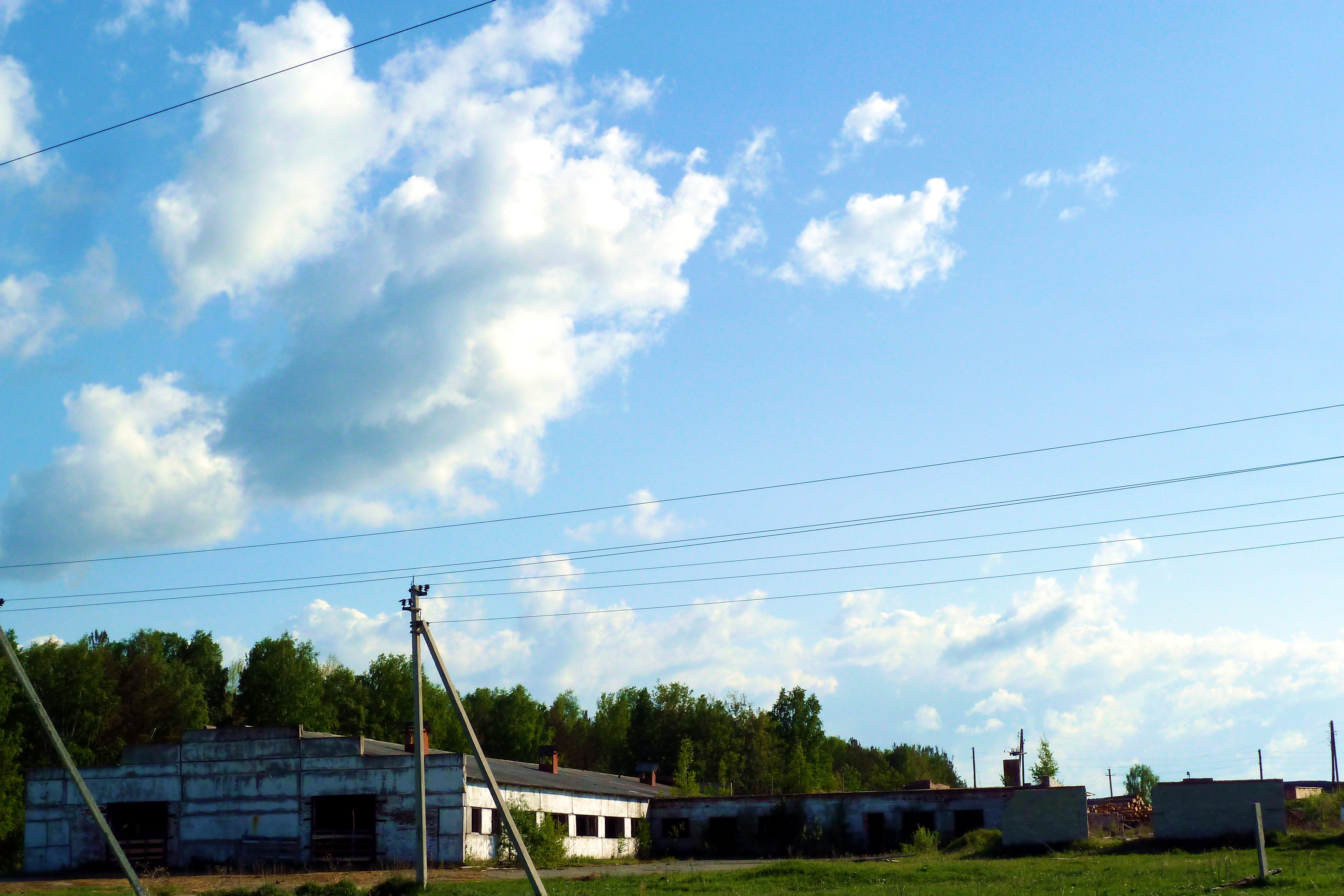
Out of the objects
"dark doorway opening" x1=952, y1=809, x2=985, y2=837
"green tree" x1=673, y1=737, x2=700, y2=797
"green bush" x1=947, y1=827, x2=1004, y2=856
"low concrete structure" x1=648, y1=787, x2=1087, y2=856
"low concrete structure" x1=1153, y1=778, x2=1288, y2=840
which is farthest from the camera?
"green tree" x1=673, y1=737, x2=700, y2=797

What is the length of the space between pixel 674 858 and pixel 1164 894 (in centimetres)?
3494

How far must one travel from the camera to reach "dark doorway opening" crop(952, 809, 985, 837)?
53062 mm

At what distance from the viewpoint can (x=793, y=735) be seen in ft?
413

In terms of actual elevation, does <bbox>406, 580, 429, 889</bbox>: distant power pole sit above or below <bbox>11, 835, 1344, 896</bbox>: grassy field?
above

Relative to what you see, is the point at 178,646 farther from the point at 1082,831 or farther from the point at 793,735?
the point at 1082,831

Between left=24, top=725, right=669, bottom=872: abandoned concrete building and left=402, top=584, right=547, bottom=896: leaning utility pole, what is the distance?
15.3 m

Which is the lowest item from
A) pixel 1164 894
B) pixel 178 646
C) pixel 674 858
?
pixel 674 858

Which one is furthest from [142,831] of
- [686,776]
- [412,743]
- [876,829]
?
[686,776]

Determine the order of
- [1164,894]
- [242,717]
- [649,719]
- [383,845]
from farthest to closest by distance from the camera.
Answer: [649,719], [242,717], [383,845], [1164,894]

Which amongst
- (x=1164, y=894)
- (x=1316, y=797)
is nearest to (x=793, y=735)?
(x=1316, y=797)

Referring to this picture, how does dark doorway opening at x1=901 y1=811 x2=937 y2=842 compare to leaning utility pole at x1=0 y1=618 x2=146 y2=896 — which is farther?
dark doorway opening at x1=901 y1=811 x2=937 y2=842

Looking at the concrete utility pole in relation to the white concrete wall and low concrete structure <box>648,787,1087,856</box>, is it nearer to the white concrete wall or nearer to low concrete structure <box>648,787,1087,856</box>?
the white concrete wall

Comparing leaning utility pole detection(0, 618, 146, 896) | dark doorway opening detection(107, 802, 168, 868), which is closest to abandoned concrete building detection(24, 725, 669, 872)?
dark doorway opening detection(107, 802, 168, 868)

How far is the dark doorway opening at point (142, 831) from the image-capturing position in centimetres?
5050
